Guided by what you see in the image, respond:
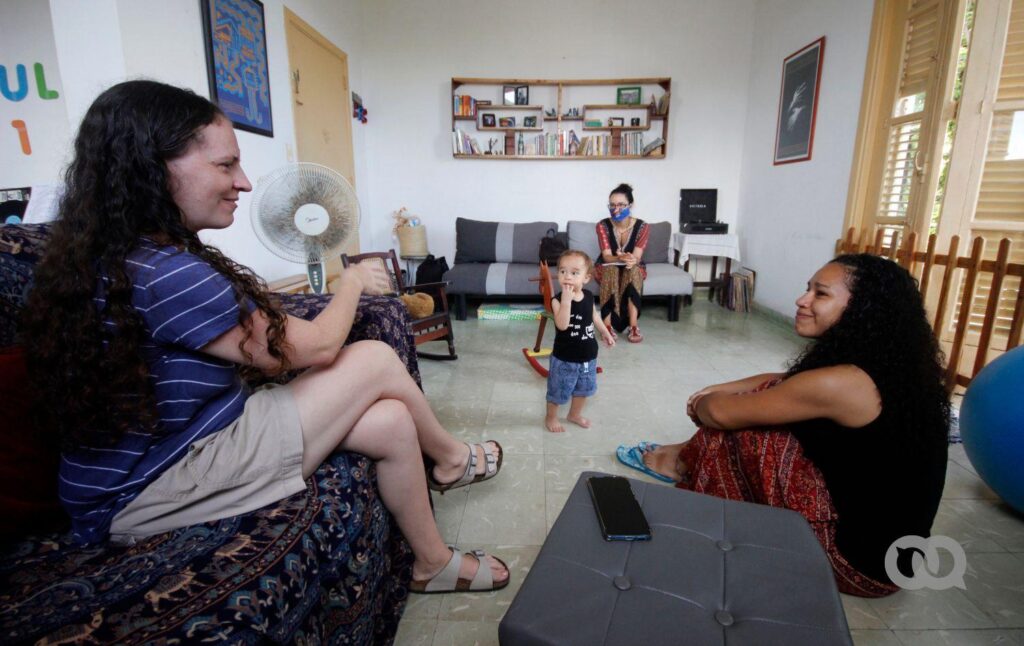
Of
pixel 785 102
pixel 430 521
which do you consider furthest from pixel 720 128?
pixel 430 521

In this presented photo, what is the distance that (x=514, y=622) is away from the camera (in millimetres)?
702

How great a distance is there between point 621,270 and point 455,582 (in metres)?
2.87

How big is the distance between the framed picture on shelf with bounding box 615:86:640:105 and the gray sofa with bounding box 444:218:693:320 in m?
1.22

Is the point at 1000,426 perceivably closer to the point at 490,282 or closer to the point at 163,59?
the point at 490,282

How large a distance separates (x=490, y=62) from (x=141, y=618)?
16.3 ft

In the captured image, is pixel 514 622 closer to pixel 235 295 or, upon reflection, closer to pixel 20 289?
pixel 235 295

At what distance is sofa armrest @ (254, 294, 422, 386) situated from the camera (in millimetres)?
1369

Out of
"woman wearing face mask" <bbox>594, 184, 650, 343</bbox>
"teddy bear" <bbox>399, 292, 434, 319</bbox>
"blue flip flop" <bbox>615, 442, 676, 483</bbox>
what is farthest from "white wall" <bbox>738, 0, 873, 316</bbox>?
"teddy bear" <bbox>399, 292, 434, 319</bbox>

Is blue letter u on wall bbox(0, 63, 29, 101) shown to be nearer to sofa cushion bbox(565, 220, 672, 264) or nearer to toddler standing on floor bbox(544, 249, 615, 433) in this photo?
toddler standing on floor bbox(544, 249, 615, 433)

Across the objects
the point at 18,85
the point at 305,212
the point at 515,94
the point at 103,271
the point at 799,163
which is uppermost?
the point at 515,94

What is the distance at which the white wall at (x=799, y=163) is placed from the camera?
128 inches

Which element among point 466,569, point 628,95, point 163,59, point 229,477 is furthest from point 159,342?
point 628,95

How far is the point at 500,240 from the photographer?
14.7 feet

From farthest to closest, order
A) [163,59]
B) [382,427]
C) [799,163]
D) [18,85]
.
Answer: [799,163] → [18,85] → [163,59] → [382,427]
